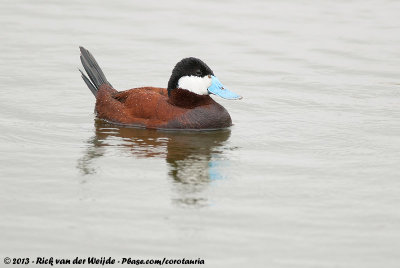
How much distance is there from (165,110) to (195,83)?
1.42 feet

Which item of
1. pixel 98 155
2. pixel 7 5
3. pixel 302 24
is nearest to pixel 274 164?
pixel 98 155

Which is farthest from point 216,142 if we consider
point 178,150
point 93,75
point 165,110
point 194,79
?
point 93,75

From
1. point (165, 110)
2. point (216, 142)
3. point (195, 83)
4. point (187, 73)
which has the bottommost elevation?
point (216, 142)

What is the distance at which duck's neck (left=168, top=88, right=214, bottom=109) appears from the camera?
9234mm

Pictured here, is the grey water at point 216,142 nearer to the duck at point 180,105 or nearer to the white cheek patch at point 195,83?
the duck at point 180,105

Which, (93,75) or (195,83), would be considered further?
(93,75)

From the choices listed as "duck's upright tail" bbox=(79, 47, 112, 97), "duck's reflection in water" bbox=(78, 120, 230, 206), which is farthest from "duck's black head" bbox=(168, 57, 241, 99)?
"duck's upright tail" bbox=(79, 47, 112, 97)

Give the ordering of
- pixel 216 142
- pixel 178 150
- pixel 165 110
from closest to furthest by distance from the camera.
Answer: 1. pixel 178 150
2. pixel 216 142
3. pixel 165 110

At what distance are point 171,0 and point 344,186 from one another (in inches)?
376

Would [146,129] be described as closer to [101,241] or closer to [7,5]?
[101,241]

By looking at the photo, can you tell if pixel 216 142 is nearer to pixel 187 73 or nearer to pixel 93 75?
pixel 187 73

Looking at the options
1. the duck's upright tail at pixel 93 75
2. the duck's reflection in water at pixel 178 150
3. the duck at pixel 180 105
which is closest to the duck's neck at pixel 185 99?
the duck at pixel 180 105

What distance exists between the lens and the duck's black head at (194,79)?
9.20 metres

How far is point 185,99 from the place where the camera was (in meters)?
9.26
